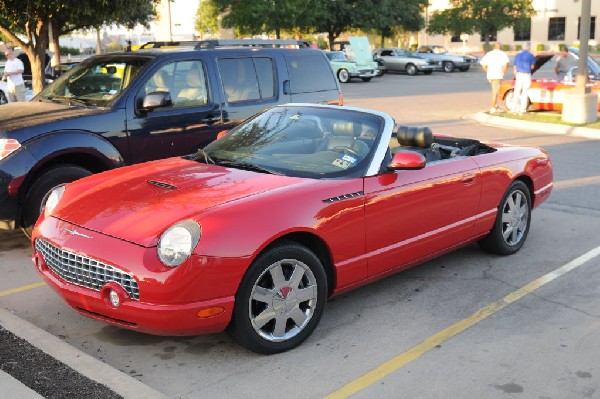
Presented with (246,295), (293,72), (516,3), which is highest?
(516,3)

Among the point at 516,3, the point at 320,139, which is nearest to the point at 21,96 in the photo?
the point at 320,139

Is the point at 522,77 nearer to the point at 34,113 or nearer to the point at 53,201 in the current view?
the point at 34,113

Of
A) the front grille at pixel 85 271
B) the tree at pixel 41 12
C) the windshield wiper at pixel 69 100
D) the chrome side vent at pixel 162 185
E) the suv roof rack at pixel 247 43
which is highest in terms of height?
the tree at pixel 41 12

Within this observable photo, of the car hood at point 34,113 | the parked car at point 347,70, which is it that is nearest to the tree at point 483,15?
the parked car at point 347,70

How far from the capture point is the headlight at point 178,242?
4031 mm

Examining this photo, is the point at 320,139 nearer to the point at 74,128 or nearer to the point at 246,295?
the point at 246,295

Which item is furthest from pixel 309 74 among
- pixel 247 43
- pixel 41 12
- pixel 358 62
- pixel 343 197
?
pixel 358 62

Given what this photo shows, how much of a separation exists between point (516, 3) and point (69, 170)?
55484mm

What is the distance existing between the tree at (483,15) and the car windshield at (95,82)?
53.0 m

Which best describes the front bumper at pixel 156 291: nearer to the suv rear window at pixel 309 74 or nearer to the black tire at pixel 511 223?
the black tire at pixel 511 223

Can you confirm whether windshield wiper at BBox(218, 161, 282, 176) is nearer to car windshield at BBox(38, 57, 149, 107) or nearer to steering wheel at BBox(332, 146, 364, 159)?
steering wheel at BBox(332, 146, 364, 159)

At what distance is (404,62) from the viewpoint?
4053cm

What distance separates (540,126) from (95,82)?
11176mm

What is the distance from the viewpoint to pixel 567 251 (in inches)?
269
